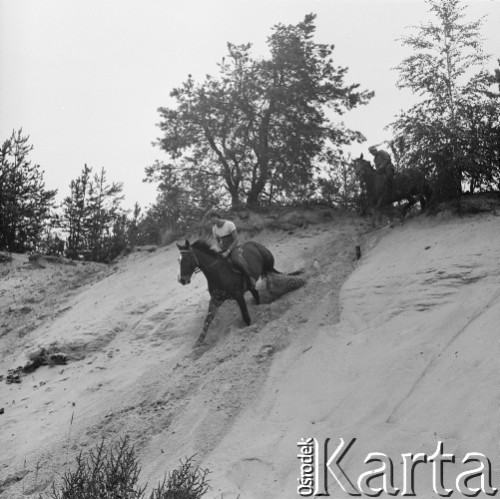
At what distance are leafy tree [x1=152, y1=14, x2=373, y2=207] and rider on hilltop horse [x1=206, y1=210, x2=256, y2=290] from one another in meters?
7.89

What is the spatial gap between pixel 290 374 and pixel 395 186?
25.9 feet

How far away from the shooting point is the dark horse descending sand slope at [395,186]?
15766 mm

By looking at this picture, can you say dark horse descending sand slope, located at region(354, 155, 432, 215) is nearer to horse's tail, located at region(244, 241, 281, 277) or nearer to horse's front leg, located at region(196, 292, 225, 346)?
horse's tail, located at region(244, 241, 281, 277)

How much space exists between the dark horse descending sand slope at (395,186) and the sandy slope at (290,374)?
104cm

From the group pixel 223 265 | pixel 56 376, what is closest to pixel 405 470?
pixel 223 265

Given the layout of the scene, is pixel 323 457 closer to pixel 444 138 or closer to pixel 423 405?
pixel 423 405

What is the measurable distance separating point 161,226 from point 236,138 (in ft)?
17.2

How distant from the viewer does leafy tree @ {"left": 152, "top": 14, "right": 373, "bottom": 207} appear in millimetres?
20906

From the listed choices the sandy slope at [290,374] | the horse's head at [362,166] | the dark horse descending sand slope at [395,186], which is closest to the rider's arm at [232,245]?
the sandy slope at [290,374]

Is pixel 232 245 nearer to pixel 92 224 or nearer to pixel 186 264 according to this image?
pixel 186 264

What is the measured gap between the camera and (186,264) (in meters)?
12.2

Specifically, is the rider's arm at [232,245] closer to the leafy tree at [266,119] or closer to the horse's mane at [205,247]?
the horse's mane at [205,247]

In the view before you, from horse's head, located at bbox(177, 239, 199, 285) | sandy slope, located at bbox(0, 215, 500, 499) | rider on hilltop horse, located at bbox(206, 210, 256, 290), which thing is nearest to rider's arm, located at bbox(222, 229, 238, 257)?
rider on hilltop horse, located at bbox(206, 210, 256, 290)

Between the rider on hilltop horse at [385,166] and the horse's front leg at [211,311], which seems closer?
the horse's front leg at [211,311]
